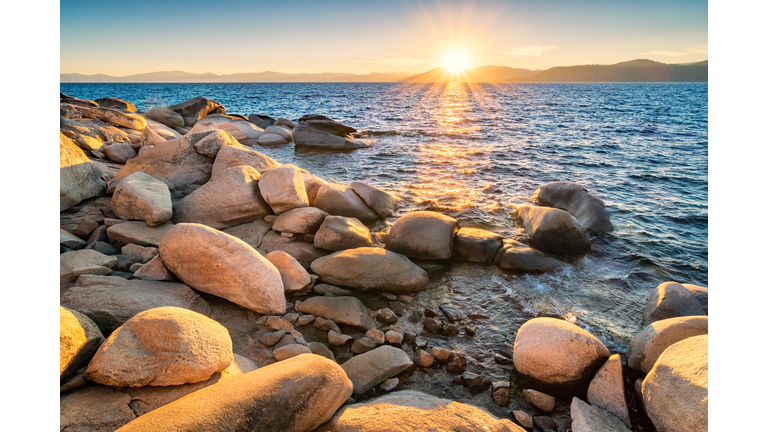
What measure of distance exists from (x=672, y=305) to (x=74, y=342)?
559 centimetres

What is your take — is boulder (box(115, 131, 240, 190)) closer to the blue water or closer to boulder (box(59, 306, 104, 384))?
the blue water

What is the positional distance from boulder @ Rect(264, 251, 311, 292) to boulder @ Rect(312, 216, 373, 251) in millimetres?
928

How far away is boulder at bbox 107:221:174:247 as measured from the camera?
14.4 feet

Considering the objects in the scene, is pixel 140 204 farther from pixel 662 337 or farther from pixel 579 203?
pixel 579 203

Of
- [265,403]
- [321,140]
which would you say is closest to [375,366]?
[265,403]

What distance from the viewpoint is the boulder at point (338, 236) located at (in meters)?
5.33

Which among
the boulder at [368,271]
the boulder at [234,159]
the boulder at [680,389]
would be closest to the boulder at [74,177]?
the boulder at [234,159]

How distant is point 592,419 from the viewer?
272 centimetres

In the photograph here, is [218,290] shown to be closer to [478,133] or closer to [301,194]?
[301,194]

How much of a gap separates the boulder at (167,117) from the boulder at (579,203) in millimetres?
14688

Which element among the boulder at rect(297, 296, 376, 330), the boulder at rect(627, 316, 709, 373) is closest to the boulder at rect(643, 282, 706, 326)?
the boulder at rect(627, 316, 709, 373)
